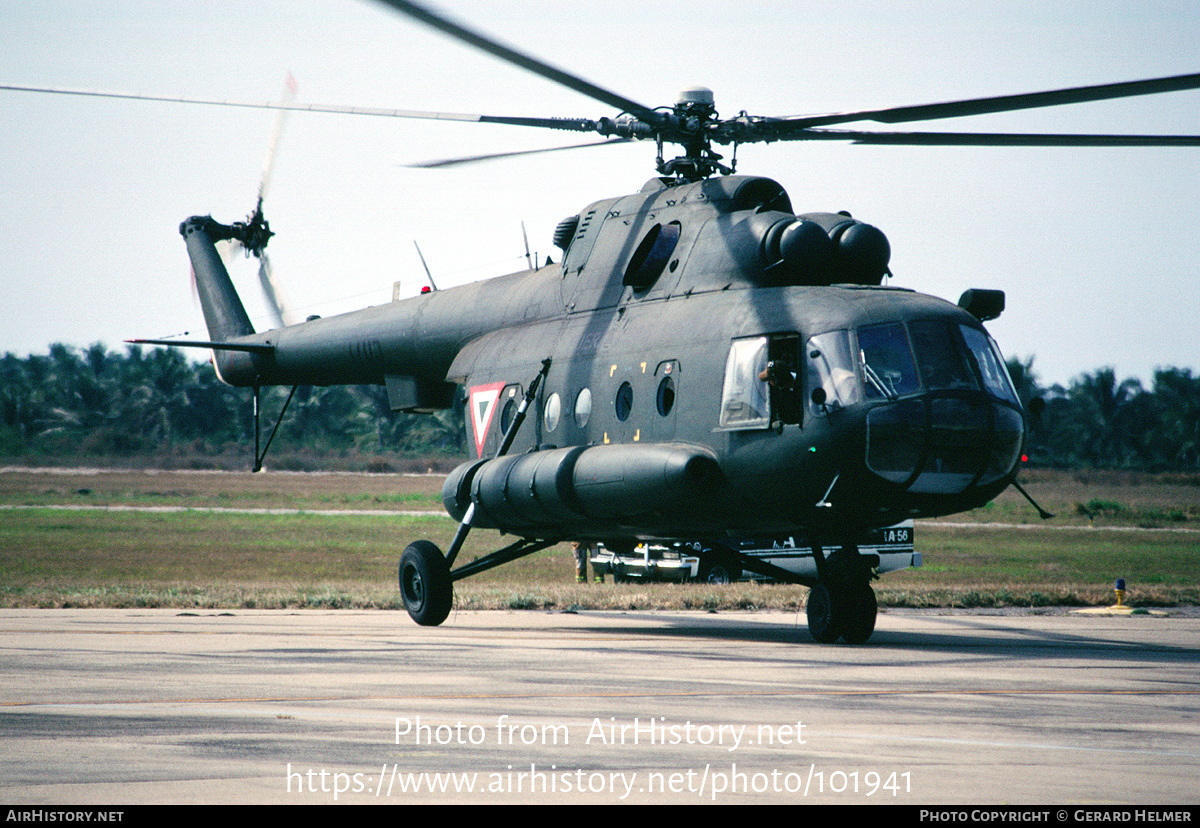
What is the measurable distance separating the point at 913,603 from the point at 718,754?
1578cm

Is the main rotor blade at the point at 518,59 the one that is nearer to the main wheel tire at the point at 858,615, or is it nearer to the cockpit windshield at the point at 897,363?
the cockpit windshield at the point at 897,363

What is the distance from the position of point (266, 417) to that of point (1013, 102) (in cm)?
8537

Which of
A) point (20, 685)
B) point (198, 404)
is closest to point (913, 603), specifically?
point (20, 685)

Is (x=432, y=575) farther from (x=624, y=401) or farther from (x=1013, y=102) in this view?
(x=1013, y=102)

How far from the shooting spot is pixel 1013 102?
1177 centimetres

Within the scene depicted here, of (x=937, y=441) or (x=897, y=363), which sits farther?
(x=897, y=363)

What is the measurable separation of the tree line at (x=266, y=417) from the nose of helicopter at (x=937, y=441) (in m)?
60.6

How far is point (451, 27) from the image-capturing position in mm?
11430

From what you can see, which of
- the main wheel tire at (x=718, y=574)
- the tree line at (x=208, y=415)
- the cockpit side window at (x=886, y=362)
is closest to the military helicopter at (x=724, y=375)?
the cockpit side window at (x=886, y=362)

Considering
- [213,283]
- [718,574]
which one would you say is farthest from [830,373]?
[718,574]

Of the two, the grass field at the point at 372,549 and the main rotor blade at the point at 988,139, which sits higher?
the main rotor blade at the point at 988,139

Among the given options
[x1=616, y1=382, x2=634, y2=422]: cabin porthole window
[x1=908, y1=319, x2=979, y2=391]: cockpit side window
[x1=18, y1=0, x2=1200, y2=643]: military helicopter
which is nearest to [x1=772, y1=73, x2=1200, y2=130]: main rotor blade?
[x1=18, y1=0, x2=1200, y2=643]: military helicopter

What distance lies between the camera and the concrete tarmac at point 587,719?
603cm

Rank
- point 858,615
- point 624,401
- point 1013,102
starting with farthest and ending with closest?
1. point 624,401
2. point 858,615
3. point 1013,102
